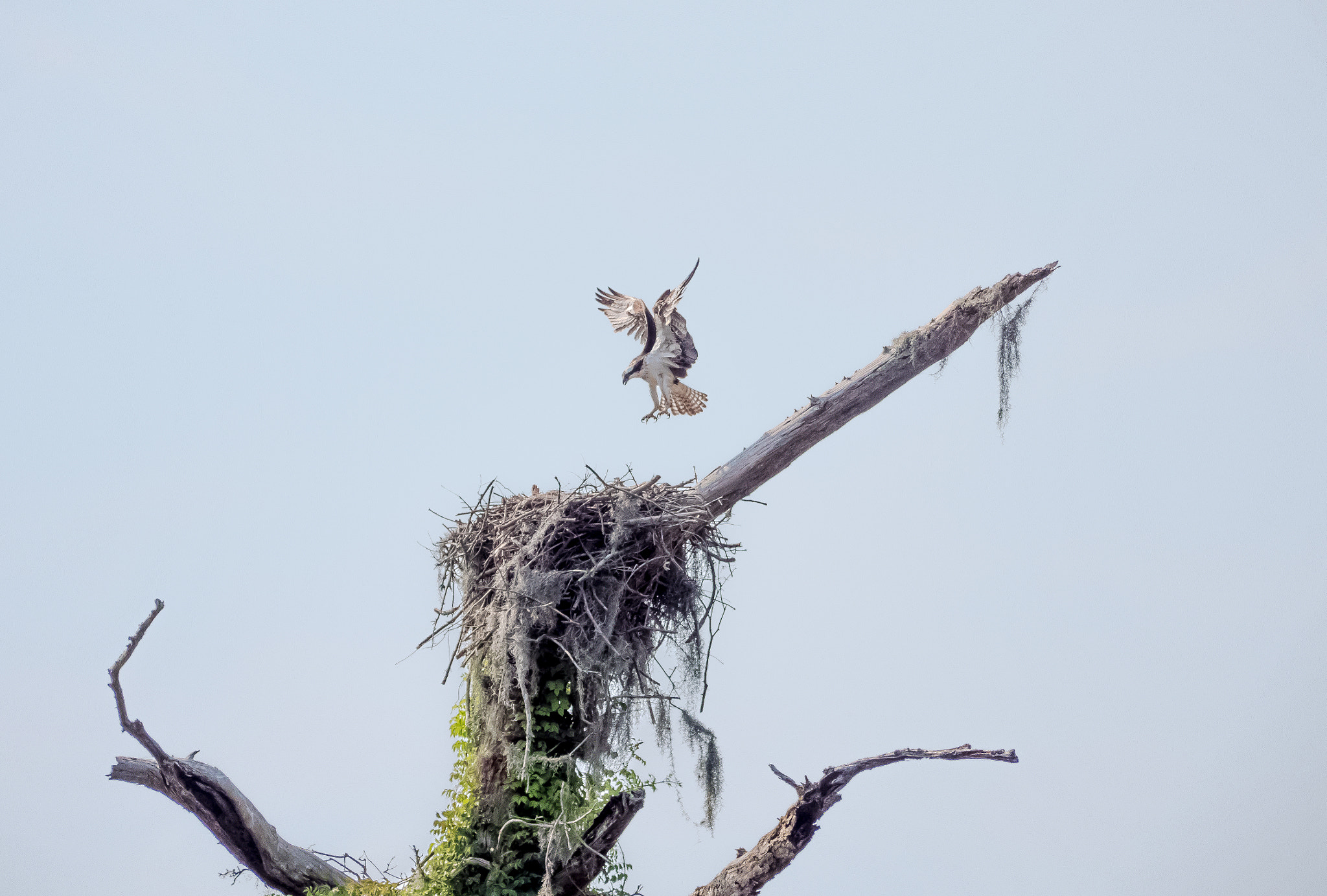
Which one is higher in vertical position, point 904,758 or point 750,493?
point 750,493

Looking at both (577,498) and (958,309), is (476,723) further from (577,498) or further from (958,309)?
(958,309)

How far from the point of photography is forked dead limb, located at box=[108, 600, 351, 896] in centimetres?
738

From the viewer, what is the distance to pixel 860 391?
8641mm

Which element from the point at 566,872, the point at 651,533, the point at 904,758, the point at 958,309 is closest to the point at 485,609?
the point at 651,533

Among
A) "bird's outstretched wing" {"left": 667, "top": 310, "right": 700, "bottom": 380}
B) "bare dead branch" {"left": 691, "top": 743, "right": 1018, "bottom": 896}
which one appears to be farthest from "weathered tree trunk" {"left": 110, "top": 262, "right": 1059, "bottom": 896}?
"bird's outstretched wing" {"left": 667, "top": 310, "right": 700, "bottom": 380}

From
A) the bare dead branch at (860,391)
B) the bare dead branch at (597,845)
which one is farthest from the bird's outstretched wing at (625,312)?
the bare dead branch at (597,845)

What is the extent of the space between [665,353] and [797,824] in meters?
3.72

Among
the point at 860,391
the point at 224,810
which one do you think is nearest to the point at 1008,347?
the point at 860,391

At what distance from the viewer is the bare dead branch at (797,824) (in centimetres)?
696

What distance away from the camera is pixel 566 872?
293 inches

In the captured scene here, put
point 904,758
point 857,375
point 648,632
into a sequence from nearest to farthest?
point 904,758 → point 648,632 → point 857,375

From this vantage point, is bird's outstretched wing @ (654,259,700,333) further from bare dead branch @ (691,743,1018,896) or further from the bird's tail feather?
bare dead branch @ (691,743,1018,896)

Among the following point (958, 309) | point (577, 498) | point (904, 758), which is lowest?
point (904, 758)

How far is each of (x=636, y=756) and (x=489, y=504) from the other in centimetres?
198
